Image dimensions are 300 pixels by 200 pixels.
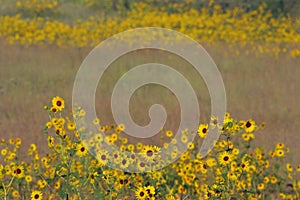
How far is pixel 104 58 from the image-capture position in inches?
416

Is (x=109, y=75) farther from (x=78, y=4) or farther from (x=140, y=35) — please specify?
(x=78, y=4)

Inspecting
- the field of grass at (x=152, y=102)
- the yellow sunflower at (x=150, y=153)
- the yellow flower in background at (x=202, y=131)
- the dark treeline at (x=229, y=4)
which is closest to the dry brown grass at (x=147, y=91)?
the field of grass at (x=152, y=102)

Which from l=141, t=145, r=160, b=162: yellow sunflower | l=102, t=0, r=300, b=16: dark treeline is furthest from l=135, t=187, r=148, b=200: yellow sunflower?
l=102, t=0, r=300, b=16: dark treeline

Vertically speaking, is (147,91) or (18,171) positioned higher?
(147,91)

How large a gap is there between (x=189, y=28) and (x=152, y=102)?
6.56 meters

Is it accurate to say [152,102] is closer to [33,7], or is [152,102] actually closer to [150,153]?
[150,153]

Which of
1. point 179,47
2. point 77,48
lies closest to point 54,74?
point 77,48

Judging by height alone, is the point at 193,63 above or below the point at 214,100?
above

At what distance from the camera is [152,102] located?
7.59 meters

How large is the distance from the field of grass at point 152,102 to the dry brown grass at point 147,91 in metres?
0.02

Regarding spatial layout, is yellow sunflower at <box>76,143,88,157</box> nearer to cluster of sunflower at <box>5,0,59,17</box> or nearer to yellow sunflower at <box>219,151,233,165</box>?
yellow sunflower at <box>219,151,233,165</box>

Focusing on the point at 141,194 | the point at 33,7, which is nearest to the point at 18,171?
the point at 141,194

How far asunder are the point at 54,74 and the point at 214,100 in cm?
260

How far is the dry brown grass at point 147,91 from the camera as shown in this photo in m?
6.59
